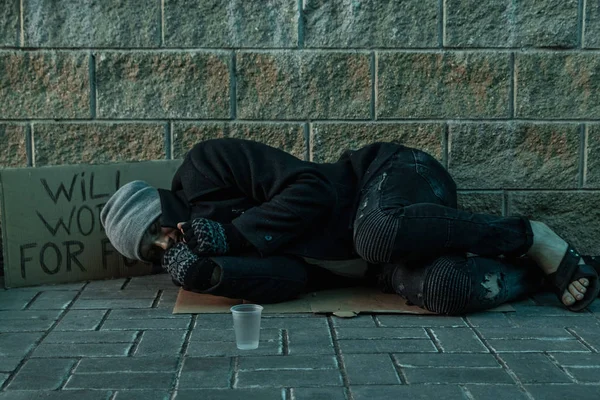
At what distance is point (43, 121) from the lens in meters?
4.26

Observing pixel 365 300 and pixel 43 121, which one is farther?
pixel 43 121

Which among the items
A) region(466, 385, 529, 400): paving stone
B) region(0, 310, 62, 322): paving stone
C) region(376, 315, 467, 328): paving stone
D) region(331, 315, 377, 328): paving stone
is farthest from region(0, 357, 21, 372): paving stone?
region(466, 385, 529, 400): paving stone

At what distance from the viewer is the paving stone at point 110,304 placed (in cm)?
355

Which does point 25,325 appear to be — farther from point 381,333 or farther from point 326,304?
point 381,333

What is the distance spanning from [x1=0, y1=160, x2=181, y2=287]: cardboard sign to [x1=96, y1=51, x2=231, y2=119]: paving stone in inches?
12.3

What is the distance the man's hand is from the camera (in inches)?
134

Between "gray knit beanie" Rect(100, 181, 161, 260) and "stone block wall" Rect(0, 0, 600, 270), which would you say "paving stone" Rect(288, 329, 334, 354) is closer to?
"gray knit beanie" Rect(100, 181, 161, 260)

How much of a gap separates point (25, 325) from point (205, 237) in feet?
2.46

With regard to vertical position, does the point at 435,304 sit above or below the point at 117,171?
below

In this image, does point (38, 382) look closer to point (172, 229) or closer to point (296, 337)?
point (296, 337)

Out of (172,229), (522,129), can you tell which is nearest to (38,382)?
(172,229)

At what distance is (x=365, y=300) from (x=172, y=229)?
2.79 ft

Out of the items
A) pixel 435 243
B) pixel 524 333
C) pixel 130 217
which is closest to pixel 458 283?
pixel 435 243

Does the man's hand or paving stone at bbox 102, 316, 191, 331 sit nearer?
paving stone at bbox 102, 316, 191, 331
